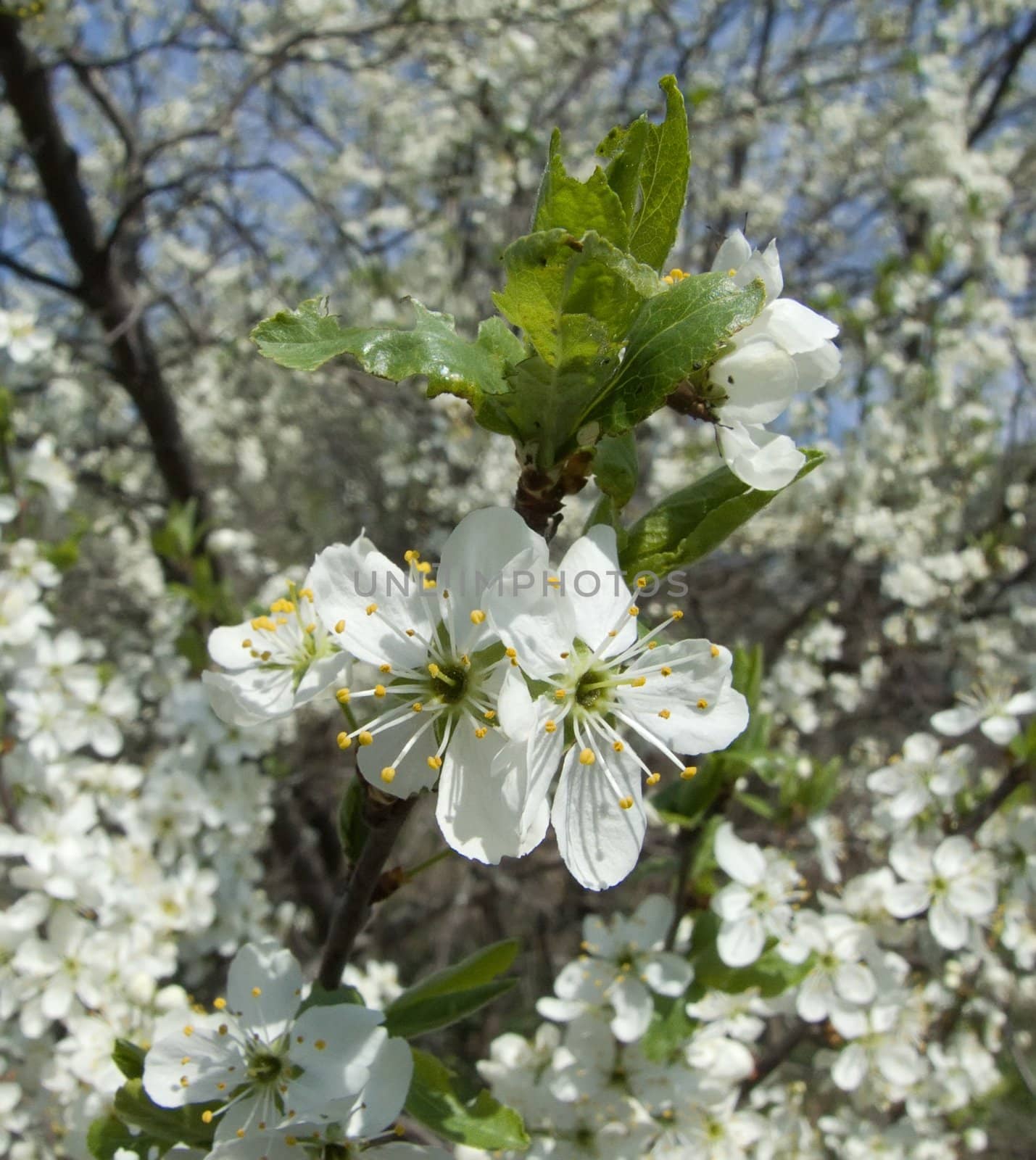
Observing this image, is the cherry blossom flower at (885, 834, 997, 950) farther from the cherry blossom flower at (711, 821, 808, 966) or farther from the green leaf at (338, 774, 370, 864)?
the green leaf at (338, 774, 370, 864)

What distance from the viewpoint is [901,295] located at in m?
4.71

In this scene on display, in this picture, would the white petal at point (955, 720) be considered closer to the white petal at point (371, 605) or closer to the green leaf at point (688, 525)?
the green leaf at point (688, 525)

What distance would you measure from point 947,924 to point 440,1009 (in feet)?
4.60

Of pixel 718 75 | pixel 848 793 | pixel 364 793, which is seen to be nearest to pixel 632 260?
pixel 364 793

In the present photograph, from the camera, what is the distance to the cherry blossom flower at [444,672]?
94 centimetres

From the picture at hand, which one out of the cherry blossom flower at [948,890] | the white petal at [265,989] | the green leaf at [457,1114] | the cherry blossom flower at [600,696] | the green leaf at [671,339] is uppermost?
the green leaf at [671,339]

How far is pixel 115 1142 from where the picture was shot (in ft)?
4.03

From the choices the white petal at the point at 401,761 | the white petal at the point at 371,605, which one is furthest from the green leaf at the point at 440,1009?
the white petal at the point at 371,605

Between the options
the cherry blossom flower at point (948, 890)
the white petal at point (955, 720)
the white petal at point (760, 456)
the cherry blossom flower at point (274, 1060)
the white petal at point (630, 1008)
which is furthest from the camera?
the white petal at point (955, 720)

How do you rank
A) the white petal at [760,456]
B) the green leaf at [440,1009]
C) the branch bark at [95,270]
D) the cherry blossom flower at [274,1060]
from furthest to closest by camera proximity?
1. the branch bark at [95,270]
2. the green leaf at [440,1009]
3. the cherry blossom flower at [274,1060]
4. the white petal at [760,456]

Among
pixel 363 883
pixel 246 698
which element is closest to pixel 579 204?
pixel 246 698

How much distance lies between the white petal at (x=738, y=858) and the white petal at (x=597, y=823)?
0.86 m

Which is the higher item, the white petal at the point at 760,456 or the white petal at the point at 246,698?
the white petal at the point at 760,456

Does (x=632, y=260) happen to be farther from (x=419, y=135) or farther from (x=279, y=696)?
(x=419, y=135)
